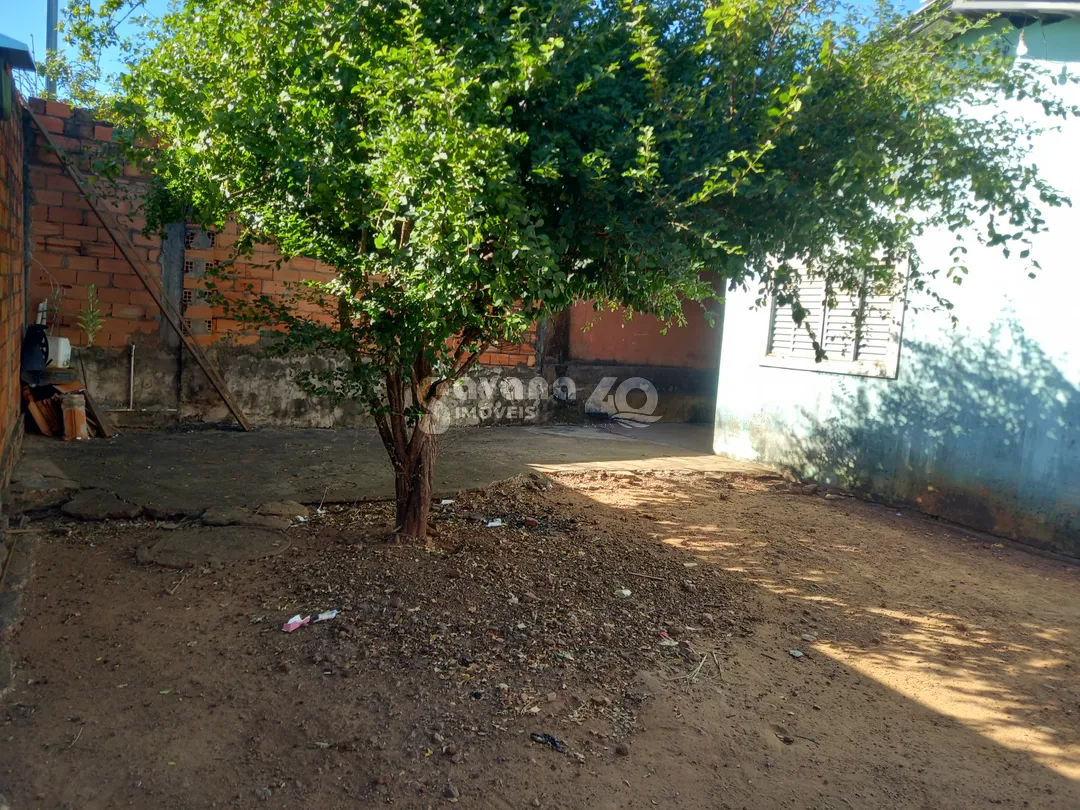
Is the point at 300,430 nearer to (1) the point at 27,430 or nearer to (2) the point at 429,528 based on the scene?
(1) the point at 27,430

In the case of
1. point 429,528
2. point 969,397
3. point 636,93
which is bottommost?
point 429,528

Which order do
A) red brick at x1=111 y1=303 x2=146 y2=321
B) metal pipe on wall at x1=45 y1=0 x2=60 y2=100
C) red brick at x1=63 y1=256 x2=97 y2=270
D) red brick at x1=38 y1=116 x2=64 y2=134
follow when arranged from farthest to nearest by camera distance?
metal pipe on wall at x1=45 y1=0 x2=60 y2=100 → red brick at x1=111 y1=303 x2=146 y2=321 → red brick at x1=63 y1=256 x2=97 y2=270 → red brick at x1=38 y1=116 x2=64 y2=134

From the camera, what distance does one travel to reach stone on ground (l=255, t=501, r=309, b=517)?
5.40 meters

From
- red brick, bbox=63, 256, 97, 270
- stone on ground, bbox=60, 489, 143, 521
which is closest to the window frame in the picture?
stone on ground, bbox=60, 489, 143, 521

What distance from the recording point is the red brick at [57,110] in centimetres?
755

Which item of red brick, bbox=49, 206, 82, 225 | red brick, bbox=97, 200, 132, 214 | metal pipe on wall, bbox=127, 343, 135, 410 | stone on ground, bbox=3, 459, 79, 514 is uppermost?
red brick, bbox=97, 200, 132, 214

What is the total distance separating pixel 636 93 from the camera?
3.55 meters

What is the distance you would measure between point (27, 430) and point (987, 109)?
29.6 feet

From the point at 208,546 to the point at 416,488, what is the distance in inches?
49.0

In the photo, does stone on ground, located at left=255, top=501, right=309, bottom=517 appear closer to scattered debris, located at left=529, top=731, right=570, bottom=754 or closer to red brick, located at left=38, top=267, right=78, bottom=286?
scattered debris, located at left=529, top=731, right=570, bottom=754

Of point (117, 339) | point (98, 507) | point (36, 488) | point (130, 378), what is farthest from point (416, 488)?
point (117, 339)

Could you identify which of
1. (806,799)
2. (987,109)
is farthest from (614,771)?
(987,109)

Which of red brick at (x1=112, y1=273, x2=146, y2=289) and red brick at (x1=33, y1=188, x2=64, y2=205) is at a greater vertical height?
red brick at (x1=33, y1=188, x2=64, y2=205)

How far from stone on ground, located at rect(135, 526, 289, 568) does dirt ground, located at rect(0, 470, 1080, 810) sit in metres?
0.13
